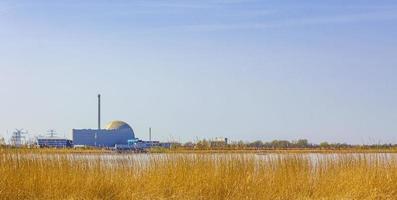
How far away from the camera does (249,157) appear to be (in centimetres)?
1634

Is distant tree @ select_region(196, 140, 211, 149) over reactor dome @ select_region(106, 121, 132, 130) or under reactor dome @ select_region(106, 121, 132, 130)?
under

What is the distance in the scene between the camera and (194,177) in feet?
50.5

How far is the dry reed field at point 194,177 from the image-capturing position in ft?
48.0

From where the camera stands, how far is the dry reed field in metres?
14.6

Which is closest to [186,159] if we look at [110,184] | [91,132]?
[110,184]

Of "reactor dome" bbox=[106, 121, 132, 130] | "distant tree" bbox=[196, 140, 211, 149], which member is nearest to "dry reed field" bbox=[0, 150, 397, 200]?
"distant tree" bbox=[196, 140, 211, 149]

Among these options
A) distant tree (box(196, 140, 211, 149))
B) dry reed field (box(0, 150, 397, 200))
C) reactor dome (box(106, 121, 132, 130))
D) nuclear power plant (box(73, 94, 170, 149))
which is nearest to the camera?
A: dry reed field (box(0, 150, 397, 200))

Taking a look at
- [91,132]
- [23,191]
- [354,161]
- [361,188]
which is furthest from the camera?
[91,132]

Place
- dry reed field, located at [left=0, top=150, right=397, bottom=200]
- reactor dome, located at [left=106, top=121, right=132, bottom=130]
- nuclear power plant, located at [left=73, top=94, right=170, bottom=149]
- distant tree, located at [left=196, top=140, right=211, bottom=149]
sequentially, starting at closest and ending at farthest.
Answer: dry reed field, located at [left=0, top=150, right=397, bottom=200] → distant tree, located at [left=196, top=140, right=211, bottom=149] → nuclear power plant, located at [left=73, top=94, right=170, bottom=149] → reactor dome, located at [left=106, top=121, right=132, bottom=130]

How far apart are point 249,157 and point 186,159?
163 cm

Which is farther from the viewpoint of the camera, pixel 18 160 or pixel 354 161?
pixel 354 161

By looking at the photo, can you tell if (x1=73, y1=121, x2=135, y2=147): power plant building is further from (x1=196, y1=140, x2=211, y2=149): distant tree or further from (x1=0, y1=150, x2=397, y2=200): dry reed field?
(x1=0, y1=150, x2=397, y2=200): dry reed field

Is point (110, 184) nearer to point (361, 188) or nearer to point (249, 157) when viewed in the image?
point (249, 157)

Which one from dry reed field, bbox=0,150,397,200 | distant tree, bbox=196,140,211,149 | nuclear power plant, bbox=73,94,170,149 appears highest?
nuclear power plant, bbox=73,94,170,149
